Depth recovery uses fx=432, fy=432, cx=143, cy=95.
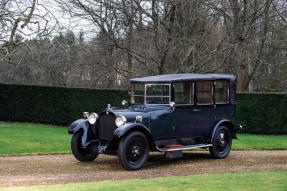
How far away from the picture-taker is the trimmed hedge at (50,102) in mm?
20000

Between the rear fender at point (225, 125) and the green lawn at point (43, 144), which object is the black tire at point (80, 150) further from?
the rear fender at point (225, 125)

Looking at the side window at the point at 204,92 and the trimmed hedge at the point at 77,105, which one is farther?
the trimmed hedge at the point at 77,105

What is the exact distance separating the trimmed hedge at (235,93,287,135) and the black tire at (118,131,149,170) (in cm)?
990

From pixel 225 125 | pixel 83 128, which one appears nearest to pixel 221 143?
pixel 225 125

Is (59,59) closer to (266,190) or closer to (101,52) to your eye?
(101,52)

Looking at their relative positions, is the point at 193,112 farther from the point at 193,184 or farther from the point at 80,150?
the point at 193,184

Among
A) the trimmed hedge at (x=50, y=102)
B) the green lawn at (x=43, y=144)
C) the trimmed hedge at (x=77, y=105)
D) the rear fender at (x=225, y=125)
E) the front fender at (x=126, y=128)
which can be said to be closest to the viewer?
the front fender at (x=126, y=128)

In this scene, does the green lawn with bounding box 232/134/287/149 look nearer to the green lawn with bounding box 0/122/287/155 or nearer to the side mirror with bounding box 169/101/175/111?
the green lawn with bounding box 0/122/287/155

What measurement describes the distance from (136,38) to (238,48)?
4.20 m

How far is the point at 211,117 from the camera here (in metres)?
10.8

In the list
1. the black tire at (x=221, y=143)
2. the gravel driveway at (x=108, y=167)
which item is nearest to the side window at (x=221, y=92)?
the black tire at (x=221, y=143)

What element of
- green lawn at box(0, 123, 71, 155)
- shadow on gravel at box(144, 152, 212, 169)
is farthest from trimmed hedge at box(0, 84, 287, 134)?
shadow on gravel at box(144, 152, 212, 169)

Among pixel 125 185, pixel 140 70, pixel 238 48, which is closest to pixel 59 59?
pixel 140 70

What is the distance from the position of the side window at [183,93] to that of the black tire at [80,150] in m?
2.31
